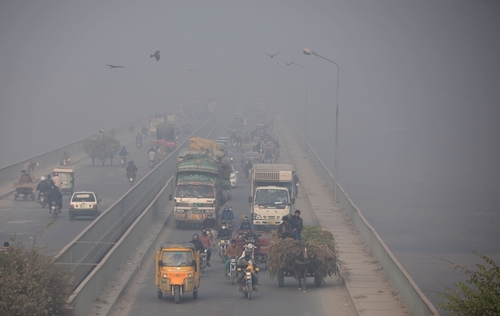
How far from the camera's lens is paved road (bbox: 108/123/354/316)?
24.2 metres

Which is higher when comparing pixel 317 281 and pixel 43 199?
pixel 43 199

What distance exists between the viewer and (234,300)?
25656mm

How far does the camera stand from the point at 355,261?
31.9 m

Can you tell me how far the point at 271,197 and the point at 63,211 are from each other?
12024mm

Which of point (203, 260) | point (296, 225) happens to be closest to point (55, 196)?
point (203, 260)

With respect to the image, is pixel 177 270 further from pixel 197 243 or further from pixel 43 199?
pixel 43 199

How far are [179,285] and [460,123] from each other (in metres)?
168

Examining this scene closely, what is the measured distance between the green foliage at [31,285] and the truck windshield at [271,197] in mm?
20510

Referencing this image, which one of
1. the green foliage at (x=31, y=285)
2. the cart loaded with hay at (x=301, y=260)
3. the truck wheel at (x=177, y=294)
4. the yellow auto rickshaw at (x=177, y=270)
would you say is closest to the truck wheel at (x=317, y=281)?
the cart loaded with hay at (x=301, y=260)

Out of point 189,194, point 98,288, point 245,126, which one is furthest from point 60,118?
point 98,288

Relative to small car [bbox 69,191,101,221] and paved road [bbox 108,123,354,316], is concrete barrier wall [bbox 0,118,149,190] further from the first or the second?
paved road [bbox 108,123,354,316]

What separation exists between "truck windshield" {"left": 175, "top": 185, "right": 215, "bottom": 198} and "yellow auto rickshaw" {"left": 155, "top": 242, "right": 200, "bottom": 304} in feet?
50.5

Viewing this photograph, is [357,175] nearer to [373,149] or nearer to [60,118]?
[373,149]

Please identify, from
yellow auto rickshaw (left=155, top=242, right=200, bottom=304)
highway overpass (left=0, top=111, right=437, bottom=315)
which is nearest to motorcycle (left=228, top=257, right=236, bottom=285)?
highway overpass (left=0, top=111, right=437, bottom=315)
